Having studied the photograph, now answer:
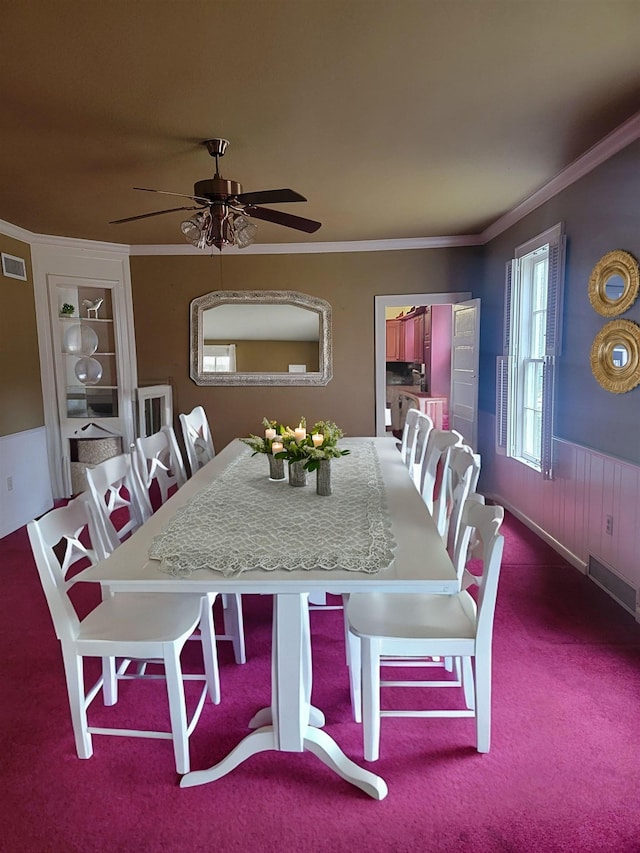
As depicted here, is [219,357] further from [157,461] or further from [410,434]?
[157,461]

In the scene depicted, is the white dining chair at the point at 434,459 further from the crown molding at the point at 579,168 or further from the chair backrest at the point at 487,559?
the crown molding at the point at 579,168

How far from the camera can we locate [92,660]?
235 centimetres

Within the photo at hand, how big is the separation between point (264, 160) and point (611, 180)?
6.11 ft

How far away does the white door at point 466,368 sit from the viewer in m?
4.57

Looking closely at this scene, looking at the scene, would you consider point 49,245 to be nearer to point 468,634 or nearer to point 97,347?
point 97,347

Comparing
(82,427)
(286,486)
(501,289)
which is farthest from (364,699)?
(82,427)

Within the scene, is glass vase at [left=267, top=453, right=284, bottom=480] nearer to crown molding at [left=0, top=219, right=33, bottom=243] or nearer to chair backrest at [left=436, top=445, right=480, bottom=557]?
chair backrest at [left=436, top=445, right=480, bottom=557]

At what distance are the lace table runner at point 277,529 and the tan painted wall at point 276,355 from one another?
2641 millimetres

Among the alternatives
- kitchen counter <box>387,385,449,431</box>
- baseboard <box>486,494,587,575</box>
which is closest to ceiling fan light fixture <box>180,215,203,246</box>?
baseboard <box>486,494,587,575</box>

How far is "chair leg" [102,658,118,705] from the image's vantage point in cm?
197

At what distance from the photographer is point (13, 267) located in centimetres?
416

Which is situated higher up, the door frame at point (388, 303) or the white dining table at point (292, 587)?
the door frame at point (388, 303)

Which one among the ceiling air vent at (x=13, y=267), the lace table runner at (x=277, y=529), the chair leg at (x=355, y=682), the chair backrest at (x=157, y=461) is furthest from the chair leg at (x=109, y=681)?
the ceiling air vent at (x=13, y=267)

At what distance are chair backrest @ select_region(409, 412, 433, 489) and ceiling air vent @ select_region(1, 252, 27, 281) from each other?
3.40m
